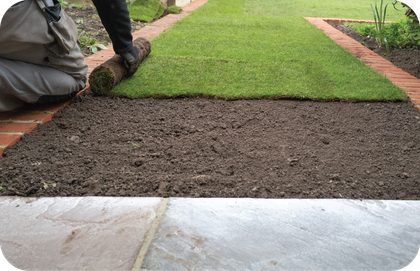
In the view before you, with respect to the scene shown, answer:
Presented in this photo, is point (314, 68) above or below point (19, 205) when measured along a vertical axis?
above

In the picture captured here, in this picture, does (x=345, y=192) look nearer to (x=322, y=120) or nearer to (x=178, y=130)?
(x=322, y=120)

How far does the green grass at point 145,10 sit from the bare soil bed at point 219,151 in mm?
3813

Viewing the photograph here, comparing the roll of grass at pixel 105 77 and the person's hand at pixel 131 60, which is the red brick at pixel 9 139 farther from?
the person's hand at pixel 131 60

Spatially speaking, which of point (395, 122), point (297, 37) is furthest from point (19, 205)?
point (297, 37)

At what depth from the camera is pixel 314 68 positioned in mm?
3256

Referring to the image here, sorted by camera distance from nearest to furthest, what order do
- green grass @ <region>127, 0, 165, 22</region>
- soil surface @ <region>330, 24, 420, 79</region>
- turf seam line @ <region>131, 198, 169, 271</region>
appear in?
turf seam line @ <region>131, 198, 169, 271</region>, soil surface @ <region>330, 24, 420, 79</region>, green grass @ <region>127, 0, 165, 22</region>

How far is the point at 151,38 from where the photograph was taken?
4.29 m

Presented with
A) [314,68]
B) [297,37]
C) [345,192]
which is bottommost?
[345,192]

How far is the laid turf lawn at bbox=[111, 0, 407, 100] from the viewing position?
8.82 feet

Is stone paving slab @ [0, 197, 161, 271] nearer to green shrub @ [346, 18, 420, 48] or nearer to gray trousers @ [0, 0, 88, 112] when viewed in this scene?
gray trousers @ [0, 0, 88, 112]

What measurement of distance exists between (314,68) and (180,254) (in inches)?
112

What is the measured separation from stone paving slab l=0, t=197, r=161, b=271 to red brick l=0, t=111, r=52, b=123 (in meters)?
0.88

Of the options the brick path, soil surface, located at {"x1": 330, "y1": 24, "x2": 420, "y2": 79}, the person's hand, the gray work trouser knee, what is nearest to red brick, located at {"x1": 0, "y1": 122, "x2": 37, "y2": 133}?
the brick path

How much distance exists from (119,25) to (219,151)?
1.64 meters
